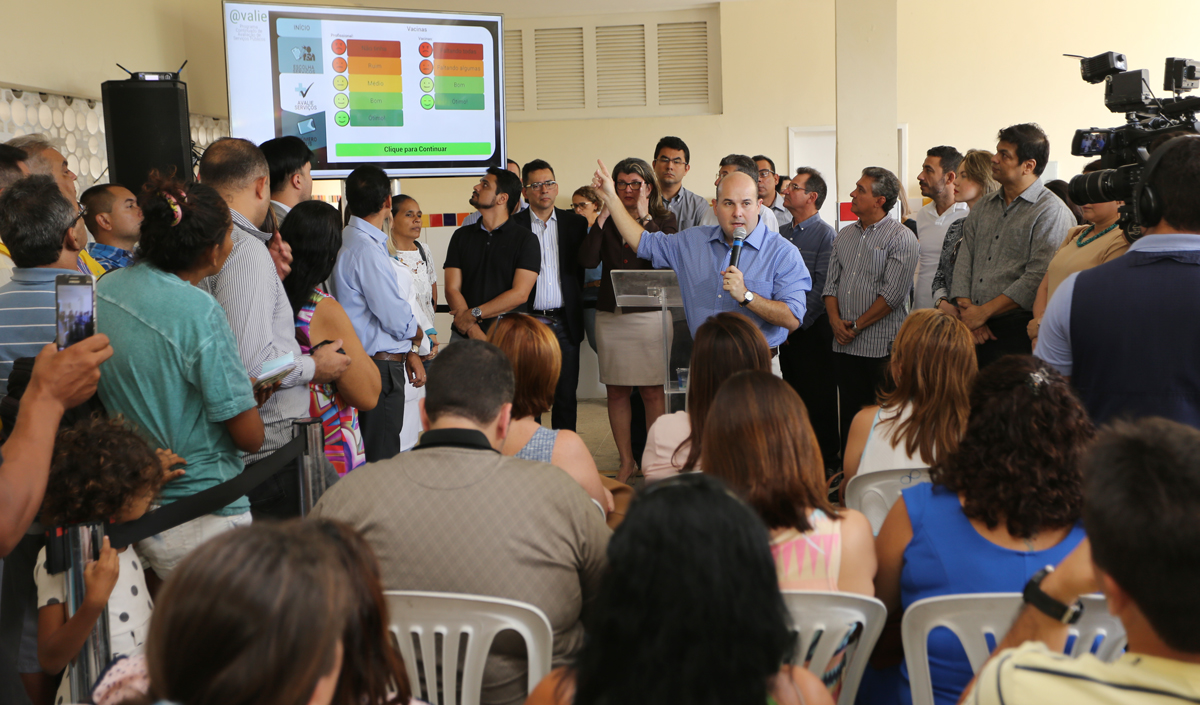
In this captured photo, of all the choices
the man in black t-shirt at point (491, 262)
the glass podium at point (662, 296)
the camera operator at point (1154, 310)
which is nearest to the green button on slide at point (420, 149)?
the man in black t-shirt at point (491, 262)

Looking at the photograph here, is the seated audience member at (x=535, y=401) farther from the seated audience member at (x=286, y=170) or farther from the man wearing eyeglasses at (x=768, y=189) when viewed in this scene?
the man wearing eyeglasses at (x=768, y=189)

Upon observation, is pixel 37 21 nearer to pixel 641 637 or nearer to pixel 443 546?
pixel 443 546

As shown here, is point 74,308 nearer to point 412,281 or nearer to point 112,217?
A: point 112,217

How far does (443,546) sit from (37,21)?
480cm

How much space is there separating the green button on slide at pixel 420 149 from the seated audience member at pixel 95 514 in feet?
10.7

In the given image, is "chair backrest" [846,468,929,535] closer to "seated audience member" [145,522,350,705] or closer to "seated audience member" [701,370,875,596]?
"seated audience member" [701,370,875,596]

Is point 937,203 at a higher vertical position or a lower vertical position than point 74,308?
higher

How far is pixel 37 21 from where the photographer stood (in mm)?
4734

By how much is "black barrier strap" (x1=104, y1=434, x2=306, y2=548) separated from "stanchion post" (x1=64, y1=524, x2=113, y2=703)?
69mm

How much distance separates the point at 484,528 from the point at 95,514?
2.82 ft

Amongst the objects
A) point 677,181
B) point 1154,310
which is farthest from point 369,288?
point 1154,310

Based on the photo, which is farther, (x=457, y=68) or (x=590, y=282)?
(x=590, y=282)

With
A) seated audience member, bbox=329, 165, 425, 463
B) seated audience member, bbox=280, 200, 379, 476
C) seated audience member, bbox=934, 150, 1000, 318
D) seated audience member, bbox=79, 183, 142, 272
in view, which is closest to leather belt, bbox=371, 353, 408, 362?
seated audience member, bbox=329, 165, 425, 463

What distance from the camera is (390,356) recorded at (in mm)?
3680
